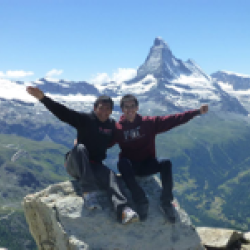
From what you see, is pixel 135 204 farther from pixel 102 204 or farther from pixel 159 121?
pixel 159 121

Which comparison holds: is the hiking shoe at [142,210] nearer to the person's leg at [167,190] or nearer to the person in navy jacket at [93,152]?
the person in navy jacket at [93,152]

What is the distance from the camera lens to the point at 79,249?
1087cm

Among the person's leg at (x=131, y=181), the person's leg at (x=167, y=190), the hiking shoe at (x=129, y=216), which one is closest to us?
the hiking shoe at (x=129, y=216)

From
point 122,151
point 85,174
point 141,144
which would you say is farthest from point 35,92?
point 141,144

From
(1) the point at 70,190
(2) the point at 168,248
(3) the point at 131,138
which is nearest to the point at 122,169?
(3) the point at 131,138

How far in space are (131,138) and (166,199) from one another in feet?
9.49

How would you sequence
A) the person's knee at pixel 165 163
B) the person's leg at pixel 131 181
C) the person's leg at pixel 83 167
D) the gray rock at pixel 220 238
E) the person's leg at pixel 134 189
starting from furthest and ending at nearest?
1. the gray rock at pixel 220 238
2. the person's knee at pixel 165 163
3. the person's leg at pixel 131 181
4. the person's leg at pixel 134 189
5. the person's leg at pixel 83 167

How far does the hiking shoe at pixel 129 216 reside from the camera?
1132 centimetres

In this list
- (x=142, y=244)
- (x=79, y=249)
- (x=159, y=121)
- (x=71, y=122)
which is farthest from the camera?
(x=159, y=121)

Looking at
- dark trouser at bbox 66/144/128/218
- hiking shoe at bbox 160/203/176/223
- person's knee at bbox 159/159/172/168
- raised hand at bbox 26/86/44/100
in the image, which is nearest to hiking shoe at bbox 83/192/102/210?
dark trouser at bbox 66/144/128/218

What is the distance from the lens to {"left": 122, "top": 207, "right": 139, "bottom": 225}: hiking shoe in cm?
1132

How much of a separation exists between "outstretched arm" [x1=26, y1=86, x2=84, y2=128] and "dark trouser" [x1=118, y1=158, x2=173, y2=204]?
8.19ft

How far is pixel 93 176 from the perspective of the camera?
12.1 metres

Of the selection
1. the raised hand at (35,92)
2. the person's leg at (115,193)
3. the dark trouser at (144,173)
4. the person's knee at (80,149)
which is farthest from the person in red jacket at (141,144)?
the raised hand at (35,92)
